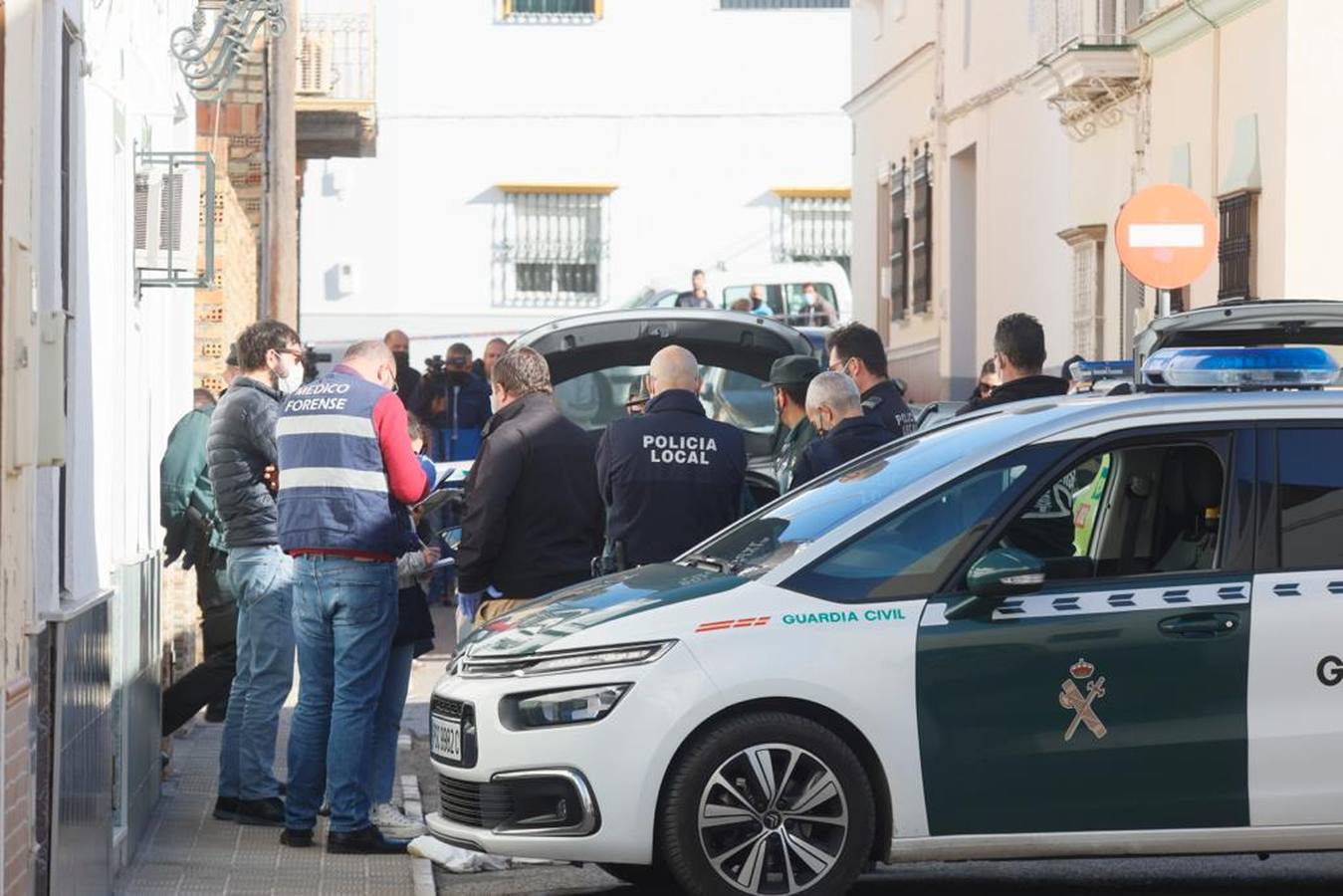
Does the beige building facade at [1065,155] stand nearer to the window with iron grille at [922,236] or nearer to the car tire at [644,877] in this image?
the window with iron grille at [922,236]

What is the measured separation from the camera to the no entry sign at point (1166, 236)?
51.7 ft

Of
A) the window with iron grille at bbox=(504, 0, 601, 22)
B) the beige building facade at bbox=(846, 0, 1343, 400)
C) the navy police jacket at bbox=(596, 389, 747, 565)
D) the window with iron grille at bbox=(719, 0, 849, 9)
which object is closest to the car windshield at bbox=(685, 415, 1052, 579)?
the navy police jacket at bbox=(596, 389, 747, 565)

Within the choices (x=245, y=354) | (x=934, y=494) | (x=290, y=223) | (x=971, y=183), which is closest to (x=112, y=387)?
(x=245, y=354)

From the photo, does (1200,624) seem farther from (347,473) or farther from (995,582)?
(347,473)

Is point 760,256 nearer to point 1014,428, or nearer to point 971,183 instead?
point 971,183

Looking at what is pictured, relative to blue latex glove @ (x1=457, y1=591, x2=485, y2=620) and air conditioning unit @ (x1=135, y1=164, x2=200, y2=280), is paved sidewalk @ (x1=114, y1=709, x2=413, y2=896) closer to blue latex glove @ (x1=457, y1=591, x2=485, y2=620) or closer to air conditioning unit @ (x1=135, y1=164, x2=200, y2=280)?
blue latex glove @ (x1=457, y1=591, x2=485, y2=620)

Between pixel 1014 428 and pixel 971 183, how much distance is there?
22838 mm

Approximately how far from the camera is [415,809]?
10938mm

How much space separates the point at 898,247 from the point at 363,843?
84.3 ft

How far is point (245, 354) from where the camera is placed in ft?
35.0

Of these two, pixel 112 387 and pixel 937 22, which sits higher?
pixel 937 22

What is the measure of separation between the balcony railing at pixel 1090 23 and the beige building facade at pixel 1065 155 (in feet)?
0.06

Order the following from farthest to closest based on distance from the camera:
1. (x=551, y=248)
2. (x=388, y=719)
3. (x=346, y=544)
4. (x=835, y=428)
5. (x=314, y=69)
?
1. (x=551, y=248)
2. (x=314, y=69)
3. (x=835, y=428)
4. (x=388, y=719)
5. (x=346, y=544)

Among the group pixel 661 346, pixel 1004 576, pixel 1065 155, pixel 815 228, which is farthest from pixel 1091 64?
pixel 815 228
